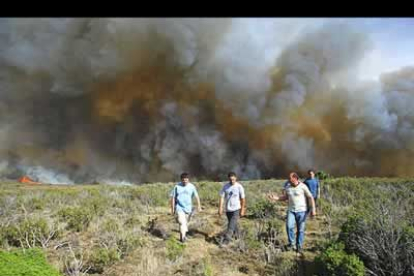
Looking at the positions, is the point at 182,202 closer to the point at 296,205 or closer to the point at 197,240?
the point at 197,240

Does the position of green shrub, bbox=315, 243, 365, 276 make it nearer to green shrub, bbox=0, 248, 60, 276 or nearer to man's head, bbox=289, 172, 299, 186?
man's head, bbox=289, 172, 299, 186

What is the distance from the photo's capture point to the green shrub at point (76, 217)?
9581mm

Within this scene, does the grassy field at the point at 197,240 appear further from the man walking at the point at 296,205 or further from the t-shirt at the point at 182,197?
the t-shirt at the point at 182,197

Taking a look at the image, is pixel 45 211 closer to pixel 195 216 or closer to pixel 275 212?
pixel 195 216

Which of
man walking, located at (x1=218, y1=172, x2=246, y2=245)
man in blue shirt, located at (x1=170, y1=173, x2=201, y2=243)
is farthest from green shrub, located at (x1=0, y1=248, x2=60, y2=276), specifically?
man walking, located at (x1=218, y1=172, x2=246, y2=245)

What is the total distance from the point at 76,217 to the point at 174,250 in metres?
3.14

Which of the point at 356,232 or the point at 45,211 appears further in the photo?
the point at 45,211

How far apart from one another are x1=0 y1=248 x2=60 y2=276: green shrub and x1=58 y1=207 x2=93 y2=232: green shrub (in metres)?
3.92

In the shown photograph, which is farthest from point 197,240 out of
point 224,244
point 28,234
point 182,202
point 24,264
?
point 24,264

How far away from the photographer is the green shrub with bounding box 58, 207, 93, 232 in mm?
9581

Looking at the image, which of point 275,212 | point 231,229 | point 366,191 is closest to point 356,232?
point 231,229

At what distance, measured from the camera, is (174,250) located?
7621 mm

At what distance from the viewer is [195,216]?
10852 mm
